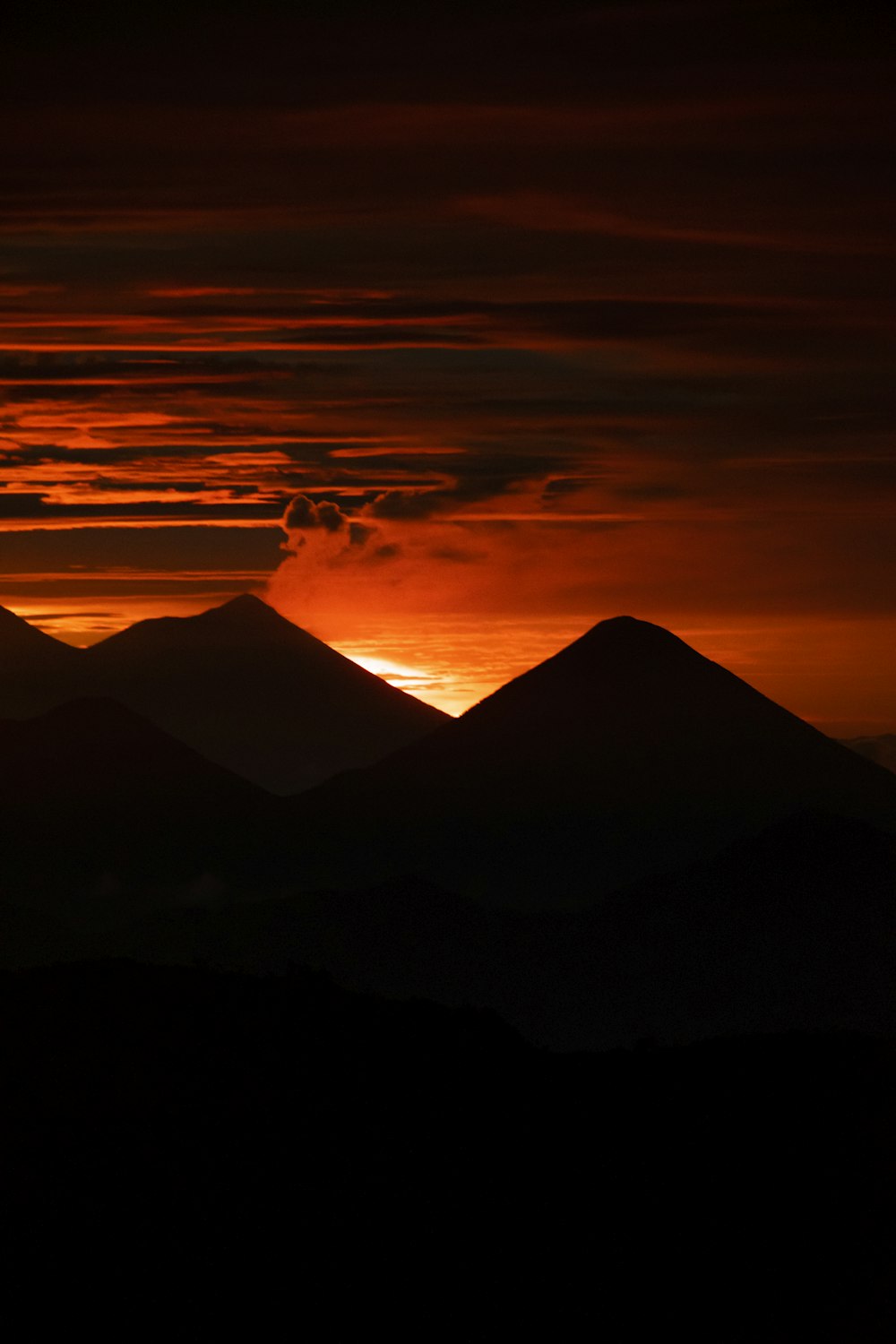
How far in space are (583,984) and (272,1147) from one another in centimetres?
11255

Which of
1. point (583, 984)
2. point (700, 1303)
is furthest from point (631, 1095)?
point (583, 984)

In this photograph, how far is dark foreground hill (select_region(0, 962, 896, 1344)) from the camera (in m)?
36.3

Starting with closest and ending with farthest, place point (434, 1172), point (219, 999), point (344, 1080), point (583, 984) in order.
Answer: point (434, 1172) < point (344, 1080) < point (219, 999) < point (583, 984)

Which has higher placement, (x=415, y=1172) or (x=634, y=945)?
Answer: (x=634, y=945)

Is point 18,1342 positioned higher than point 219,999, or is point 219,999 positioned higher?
point 219,999

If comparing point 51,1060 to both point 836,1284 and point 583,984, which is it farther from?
point 583,984

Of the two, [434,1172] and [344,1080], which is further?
[344,1080]

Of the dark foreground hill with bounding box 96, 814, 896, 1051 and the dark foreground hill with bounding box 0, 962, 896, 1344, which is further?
the dark foreground hill with bounding box 96, 814, 896, 1051

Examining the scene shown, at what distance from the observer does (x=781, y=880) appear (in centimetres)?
16075

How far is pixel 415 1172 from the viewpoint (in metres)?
40.7

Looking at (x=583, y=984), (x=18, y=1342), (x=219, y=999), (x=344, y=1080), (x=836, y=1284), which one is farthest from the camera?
(x=583, y=984)

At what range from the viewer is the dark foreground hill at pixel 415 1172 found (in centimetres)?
3628

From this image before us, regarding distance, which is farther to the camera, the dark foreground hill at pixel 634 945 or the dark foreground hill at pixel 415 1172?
the dark foreground hill at pixel 634 945

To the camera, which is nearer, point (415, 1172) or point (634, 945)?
point (415, 1172)
